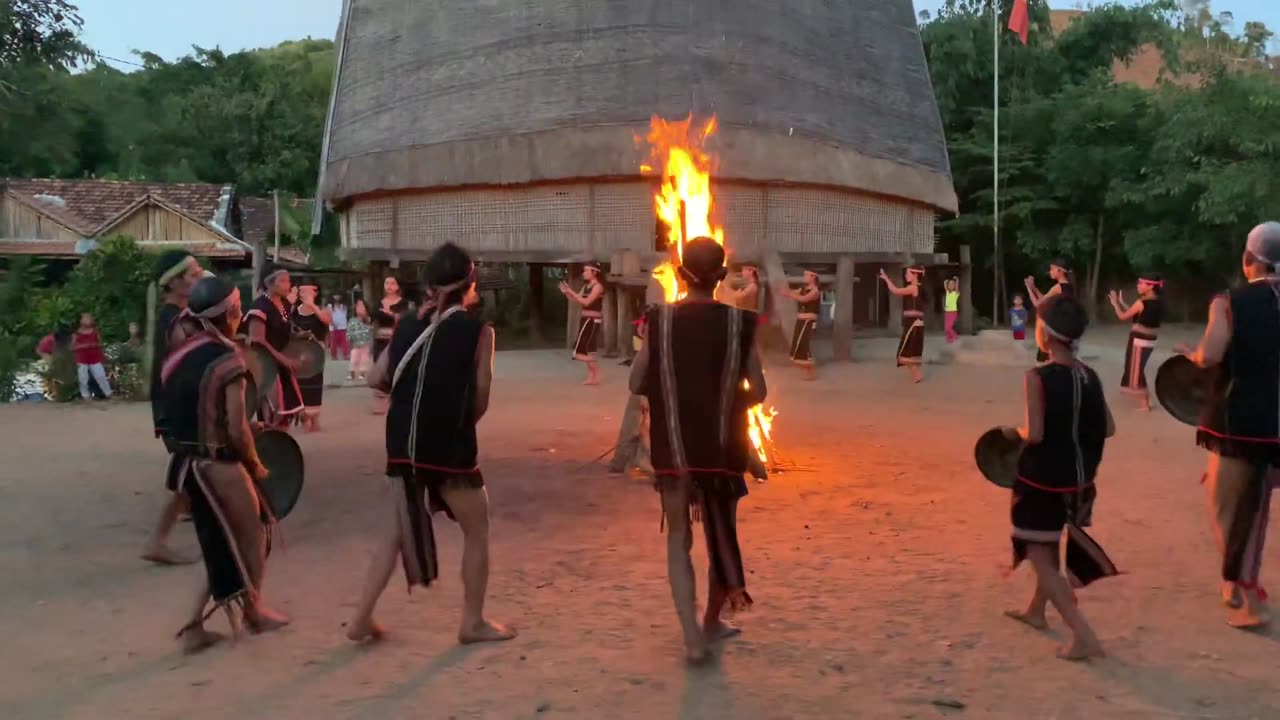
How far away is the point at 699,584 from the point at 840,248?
58.7ft

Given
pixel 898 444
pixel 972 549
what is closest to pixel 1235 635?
pixel 972 549

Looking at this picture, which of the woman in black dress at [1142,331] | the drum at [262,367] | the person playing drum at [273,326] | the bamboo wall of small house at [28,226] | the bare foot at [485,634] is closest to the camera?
the bare foot at [485,634]

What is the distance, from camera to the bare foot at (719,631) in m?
4.72

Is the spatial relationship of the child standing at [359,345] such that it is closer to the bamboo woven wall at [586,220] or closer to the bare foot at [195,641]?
the bamboo woven wall at [586,220]

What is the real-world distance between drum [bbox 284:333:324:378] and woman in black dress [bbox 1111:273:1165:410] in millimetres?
8549

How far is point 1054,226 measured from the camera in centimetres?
2964

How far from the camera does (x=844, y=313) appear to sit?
19.7 metres

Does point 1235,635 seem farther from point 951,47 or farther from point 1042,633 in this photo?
point 951,47

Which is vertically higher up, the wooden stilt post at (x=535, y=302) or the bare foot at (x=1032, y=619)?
the wooden stilt post at (x=535, y=302)

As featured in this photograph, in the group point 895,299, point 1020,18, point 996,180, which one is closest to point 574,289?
point 895,299

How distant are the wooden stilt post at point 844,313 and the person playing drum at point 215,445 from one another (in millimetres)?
15619

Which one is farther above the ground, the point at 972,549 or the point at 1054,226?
the point at 1054,226

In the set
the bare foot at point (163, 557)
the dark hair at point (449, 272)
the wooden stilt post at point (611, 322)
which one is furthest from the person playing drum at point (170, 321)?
the wooden stilt post at point (611, 322)

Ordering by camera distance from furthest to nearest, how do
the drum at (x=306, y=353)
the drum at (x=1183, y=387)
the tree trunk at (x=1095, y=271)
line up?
the tree trunk at (x=1095, y=271)
the drum at (x=306, y=353)
the drum at (x=1183, y=387)
